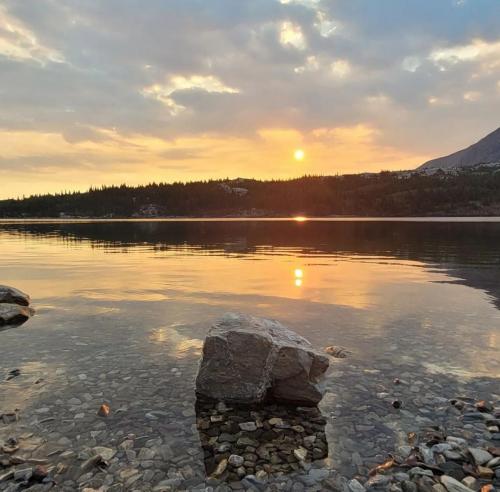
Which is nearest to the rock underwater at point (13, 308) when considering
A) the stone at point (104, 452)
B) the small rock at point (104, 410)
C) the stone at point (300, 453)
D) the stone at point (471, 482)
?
the small rock at point (104, 410)

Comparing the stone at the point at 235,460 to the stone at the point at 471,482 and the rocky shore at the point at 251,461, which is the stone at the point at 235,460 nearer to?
the rocky shore at the point at 251,461

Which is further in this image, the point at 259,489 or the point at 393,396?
the point at 393,396

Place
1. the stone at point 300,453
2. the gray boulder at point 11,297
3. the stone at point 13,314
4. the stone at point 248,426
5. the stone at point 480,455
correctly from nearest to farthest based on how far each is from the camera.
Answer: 1. the stone at point 480,455
2. the stone at point 300,453
3. the stone at point 248,426
4. the stone at point 13,314
5. the gray boulder at point 11,297

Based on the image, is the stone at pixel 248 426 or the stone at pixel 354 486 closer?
the stone at pixel 354 486

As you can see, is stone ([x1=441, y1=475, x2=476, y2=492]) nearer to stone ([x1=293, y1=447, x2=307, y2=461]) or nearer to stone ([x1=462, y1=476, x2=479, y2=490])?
stone ([x1=462, y1=476, x2=479, y2=490])

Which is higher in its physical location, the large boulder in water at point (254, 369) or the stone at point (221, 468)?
the large boulder in water at point (254, 369)

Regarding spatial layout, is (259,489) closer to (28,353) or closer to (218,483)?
(218,483)

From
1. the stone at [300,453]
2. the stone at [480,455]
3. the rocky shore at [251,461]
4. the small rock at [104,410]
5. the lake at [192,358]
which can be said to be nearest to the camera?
the rocky shore at [251,461]

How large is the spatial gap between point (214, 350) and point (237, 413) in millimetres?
1779

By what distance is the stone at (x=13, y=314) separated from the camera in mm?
18094

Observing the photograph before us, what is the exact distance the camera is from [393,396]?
1093cm

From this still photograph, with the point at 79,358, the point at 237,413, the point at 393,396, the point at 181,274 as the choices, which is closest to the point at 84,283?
the point at 181,274

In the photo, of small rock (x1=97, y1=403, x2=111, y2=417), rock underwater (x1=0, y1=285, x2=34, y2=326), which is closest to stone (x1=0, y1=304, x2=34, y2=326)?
rock underwater (x1=0, y1=285, x2=34, y2=326)

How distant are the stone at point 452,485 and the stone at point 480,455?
3.06 ft
